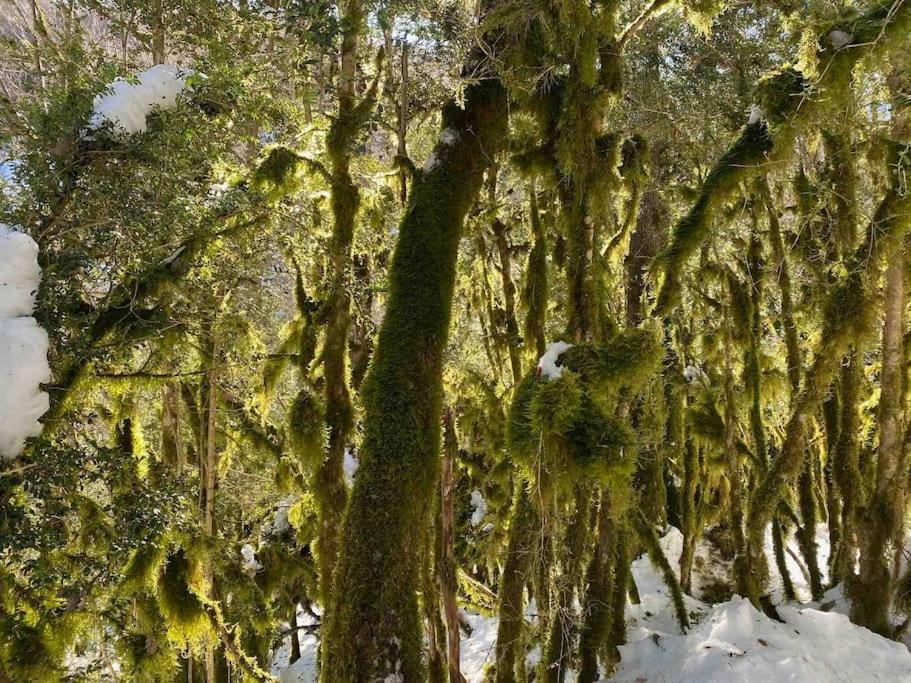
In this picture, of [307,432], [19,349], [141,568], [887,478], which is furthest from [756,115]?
[141,568]

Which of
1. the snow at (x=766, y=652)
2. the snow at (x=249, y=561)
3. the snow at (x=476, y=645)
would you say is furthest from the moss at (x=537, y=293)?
the snow at (x=249, y=561)

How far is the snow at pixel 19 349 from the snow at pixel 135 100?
1.17 metres

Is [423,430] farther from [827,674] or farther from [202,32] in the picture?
[202,32]

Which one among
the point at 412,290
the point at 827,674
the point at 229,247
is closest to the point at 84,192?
the point at 229,247

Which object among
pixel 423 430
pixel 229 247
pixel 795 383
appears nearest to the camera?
pixel 423 430

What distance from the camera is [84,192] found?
4645mm

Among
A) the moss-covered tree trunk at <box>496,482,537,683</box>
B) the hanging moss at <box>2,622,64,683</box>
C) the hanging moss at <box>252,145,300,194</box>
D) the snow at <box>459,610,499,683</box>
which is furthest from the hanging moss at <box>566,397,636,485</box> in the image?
the snow at <box>459,610,499,683</box>

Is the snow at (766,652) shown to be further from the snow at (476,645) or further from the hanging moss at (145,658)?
the hanging moss at (145,658)

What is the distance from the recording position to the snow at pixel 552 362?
373cm

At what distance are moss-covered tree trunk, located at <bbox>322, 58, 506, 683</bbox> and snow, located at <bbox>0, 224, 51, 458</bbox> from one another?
8.19ft

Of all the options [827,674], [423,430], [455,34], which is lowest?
[827,674]

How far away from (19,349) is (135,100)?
2.24 metres

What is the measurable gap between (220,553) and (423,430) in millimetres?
4928

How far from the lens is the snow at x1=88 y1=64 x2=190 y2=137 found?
15.3 ft
